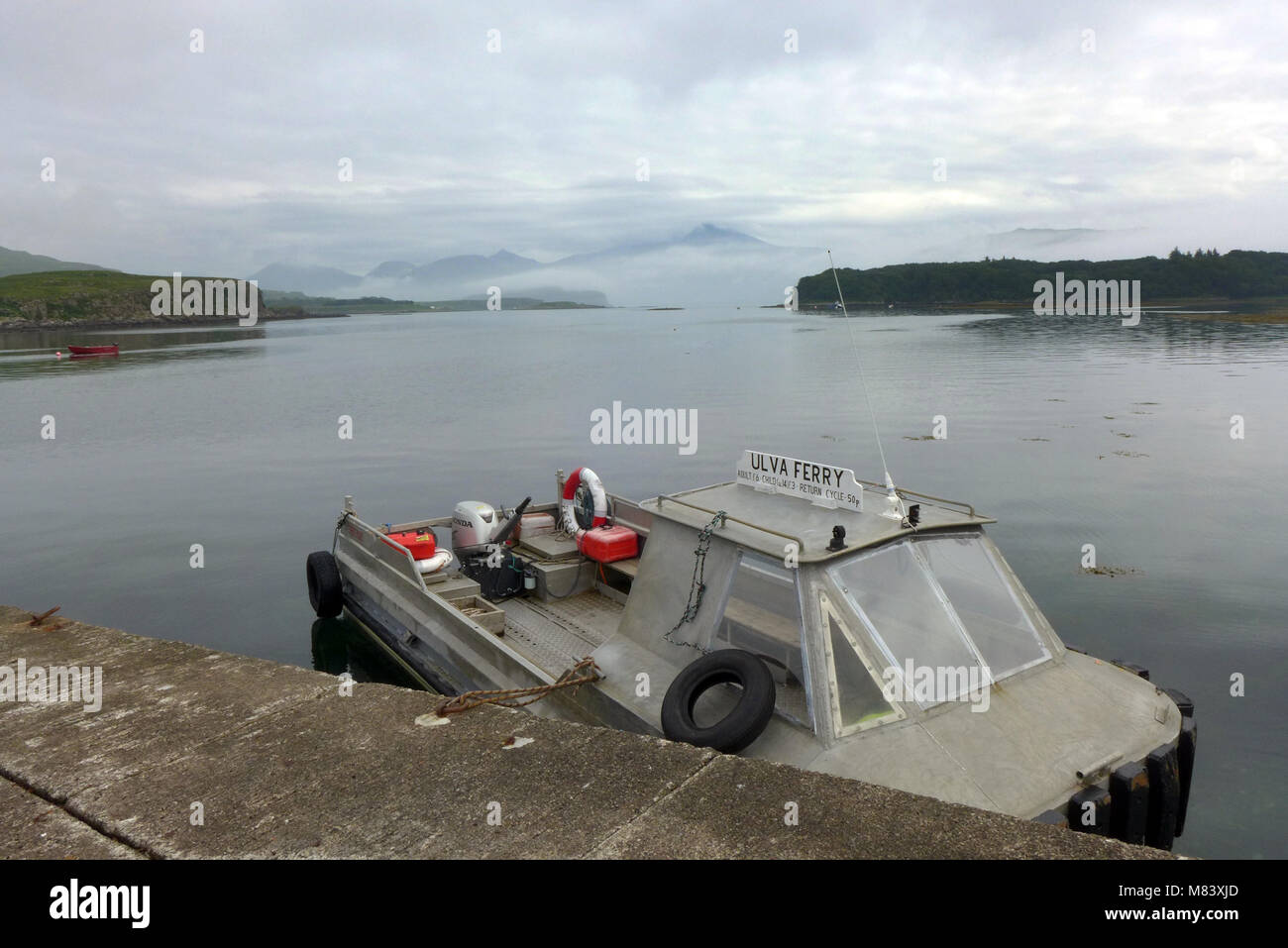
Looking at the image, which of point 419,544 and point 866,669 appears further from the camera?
point 419,544

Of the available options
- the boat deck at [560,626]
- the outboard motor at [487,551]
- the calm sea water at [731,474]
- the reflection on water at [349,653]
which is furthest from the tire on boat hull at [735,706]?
the reflection on water at [349,653]

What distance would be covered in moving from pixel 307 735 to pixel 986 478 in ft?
63.2

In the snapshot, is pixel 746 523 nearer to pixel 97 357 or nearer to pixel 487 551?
pixel 487 551

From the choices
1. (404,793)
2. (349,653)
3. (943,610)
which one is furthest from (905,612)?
(349,653)

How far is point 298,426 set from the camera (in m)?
32.2

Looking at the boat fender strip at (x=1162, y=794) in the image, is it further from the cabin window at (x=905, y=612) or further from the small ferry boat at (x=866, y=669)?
the cabin window at (x=905, y=612)

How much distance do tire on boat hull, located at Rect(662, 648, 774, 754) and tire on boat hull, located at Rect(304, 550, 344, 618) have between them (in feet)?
26.5

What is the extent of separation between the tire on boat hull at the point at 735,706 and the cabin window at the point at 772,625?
0.19m

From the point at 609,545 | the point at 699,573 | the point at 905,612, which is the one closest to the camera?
the point at 905,612

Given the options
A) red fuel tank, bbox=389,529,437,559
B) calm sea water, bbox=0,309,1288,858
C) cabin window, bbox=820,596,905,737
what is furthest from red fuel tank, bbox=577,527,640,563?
cabin window, bbox=820,596,905,737

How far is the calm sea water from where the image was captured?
37.2ft

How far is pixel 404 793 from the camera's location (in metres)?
3.48

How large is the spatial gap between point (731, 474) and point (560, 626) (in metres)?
12.9
